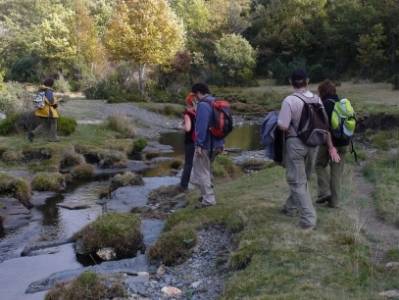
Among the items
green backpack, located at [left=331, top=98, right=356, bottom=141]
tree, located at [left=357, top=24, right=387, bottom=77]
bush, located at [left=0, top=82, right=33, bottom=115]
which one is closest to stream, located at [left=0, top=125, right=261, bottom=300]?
green backpack, located at [left=331, top=98, right=356, bottom=141]

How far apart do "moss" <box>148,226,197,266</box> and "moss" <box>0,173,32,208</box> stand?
19.1ft

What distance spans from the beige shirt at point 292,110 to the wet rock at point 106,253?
3.69 metres

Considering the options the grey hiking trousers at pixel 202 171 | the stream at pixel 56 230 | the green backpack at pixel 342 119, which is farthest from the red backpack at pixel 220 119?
the stream at pixel 56 230

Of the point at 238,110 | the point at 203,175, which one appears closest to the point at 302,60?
Result: the point at 238,110

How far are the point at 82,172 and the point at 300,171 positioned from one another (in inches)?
411

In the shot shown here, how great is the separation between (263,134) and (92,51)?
45590mm

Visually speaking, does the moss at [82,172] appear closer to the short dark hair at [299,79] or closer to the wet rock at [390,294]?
the short dark hair at [299,79]

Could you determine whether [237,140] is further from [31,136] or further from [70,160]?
[70,160]

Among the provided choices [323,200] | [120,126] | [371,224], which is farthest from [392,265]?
[120,126]

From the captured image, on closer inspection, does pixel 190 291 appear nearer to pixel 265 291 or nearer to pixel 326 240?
pixel 265 291

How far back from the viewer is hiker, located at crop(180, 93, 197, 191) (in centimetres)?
1088

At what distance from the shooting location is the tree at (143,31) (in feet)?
134

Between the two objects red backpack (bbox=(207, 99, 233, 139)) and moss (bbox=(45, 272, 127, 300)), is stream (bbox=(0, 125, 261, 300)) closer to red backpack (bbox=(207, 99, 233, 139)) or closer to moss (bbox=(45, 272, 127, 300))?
moss (bbox=(45, 272, 127, 300))

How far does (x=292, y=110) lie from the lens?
8.30 m
